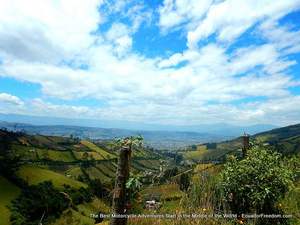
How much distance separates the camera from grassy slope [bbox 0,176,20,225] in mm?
92875

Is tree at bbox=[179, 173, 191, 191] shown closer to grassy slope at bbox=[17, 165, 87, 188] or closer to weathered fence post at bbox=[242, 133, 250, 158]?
weathered fence post at bbox=[242, 133, 250, 158]

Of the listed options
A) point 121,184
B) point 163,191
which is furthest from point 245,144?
point 121,184

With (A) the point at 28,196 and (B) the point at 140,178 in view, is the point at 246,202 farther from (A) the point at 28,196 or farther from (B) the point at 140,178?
(A) the point at 28,196

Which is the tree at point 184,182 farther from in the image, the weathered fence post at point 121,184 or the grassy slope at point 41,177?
the grassy slope at point 41,177

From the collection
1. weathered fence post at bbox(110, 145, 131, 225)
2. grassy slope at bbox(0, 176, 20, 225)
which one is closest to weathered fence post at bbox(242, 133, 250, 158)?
weathered fence post at bbox(110, 145, 131, 225)

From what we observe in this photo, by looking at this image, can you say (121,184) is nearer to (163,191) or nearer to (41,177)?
(163,191)

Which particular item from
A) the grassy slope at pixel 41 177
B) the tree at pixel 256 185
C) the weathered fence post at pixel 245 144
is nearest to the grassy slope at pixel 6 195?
the grassy slope at pixel 41 177

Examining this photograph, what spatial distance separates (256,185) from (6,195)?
363 feet

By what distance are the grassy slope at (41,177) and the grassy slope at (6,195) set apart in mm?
8247

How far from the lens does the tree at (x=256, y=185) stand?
492 inches

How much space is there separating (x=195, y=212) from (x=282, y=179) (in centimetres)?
385

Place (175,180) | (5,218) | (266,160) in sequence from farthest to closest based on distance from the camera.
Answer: (5,218) < (266,160) < (175,180)

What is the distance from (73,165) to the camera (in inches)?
7667

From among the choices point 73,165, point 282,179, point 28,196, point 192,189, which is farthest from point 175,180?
point 73,165
